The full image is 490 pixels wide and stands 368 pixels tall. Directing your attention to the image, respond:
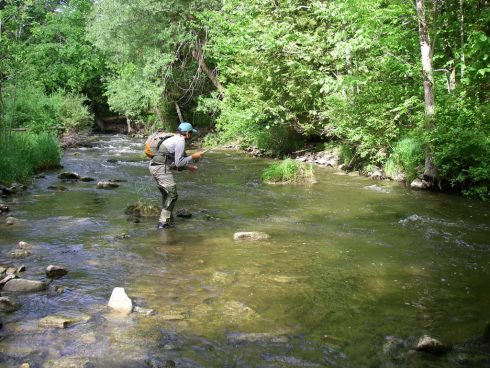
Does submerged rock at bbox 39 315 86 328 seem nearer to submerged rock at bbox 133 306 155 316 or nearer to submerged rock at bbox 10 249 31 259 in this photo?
submerged rock at bbox 133 306 155 316

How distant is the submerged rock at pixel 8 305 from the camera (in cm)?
532

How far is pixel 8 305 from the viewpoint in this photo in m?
5.36

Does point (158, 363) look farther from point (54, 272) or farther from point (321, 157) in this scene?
point (321, 157)

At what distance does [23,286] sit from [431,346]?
479cm

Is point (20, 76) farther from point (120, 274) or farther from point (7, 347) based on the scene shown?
point (7, 347)

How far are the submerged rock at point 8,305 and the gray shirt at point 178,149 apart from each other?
4177mm

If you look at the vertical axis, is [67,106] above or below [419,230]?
above

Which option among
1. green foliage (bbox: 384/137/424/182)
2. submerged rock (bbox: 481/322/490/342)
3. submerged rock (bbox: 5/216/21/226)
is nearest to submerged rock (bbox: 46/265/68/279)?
submerged rock (bbox: 5/216/21/226)

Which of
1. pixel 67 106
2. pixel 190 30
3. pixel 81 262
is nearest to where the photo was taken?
pixel 81 262

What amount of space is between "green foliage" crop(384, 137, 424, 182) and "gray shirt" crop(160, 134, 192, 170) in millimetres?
7157

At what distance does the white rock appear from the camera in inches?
213

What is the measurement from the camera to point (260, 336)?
485 centimetres

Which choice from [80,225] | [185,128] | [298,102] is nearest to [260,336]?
[185,128]

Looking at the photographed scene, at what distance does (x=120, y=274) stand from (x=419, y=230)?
18.7ft
